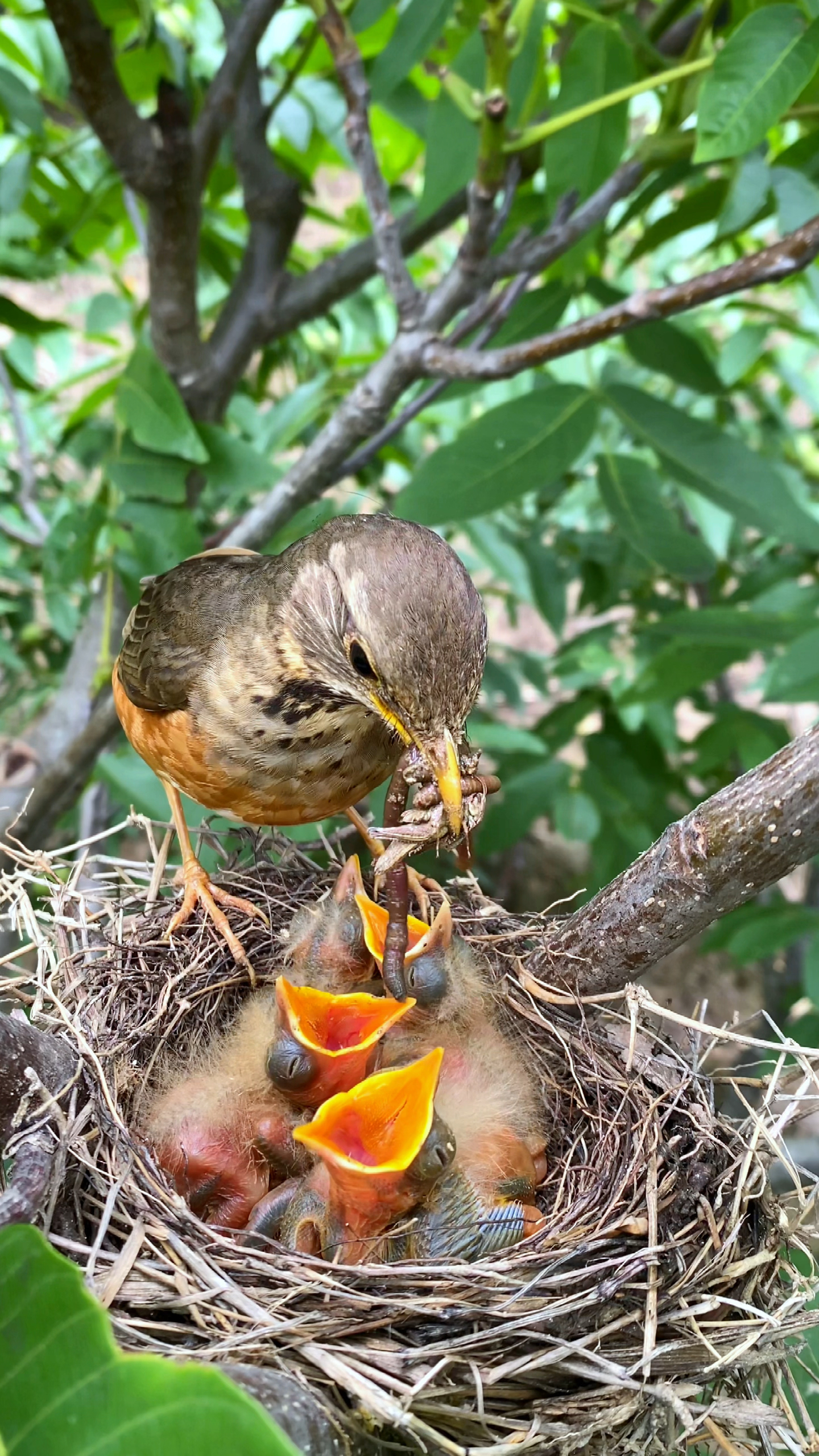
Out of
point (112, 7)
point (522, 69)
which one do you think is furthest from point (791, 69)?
point (112, 7)

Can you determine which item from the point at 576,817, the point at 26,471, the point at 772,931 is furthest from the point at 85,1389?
the point at 26,471

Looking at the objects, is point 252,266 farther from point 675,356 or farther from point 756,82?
point 756,82

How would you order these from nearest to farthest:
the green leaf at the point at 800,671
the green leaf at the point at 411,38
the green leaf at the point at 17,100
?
the green leaf at the point at 800,671 → the green leaf at the point at 411,38 → the green leaf at the point at 17,100

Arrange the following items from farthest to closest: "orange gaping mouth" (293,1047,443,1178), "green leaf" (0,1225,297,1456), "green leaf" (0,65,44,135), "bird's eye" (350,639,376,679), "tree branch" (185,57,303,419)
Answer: "tree branch" (185,57,303,419), "green leaf" (0,65,44,135), "orange gaping mouth" (293,1047,443,1178), "bird's eye" (350,639,376,679), "green leaf" (0,1225,297,1456)

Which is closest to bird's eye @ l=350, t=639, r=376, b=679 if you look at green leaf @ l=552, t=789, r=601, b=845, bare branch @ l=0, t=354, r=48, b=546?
green leaf @ l=552, t=789, r=601, b=845

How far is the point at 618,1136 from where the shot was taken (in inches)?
70.1

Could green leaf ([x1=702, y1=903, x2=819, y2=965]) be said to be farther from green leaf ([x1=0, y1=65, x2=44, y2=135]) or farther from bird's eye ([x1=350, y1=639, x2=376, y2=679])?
green leaf ([x1=0, y1=65, x2=44, y2=135])

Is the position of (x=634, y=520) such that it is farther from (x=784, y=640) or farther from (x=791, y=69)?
(x=791, y=69)

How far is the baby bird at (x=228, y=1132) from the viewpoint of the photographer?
6.13 feet

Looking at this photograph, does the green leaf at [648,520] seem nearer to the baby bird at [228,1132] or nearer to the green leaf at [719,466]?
the green leaf at [719,466]

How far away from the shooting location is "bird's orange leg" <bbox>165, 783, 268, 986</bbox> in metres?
2.26

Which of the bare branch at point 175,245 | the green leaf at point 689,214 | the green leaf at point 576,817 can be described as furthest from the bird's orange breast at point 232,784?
the green leaf at point 689,214

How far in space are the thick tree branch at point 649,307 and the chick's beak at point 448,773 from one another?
2.91ft

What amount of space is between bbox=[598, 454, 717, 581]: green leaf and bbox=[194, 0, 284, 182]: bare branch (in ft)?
3.85
